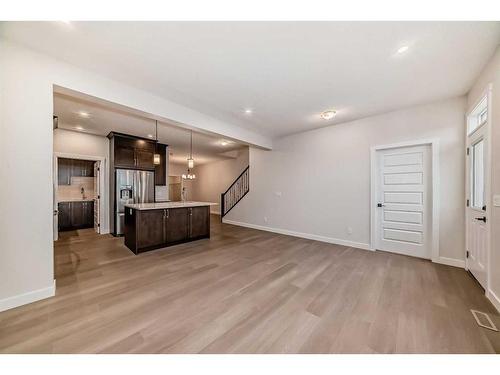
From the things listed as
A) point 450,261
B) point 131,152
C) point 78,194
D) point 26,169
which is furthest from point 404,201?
point 78,194

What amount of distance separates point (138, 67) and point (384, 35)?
284 centimetres

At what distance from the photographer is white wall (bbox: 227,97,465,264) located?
332 centimetres

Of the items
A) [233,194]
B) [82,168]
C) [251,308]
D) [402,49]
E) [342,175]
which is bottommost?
[251,308]

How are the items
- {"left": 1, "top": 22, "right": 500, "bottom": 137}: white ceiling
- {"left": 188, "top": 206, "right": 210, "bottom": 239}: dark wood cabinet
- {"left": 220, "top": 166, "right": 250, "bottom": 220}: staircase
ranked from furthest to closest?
{"left": 220, "top": 166, "right": 250, "bottom": 220}: staircase < {"left": 188, "top": 206, "right": 210, "bottom": 239}: dark wood cabinet < {"left": 1, "top": 22, "right": 500, "bottom": 137}: white ceiling

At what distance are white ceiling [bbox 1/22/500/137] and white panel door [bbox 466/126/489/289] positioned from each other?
94 cm

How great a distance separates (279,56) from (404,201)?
3659mm

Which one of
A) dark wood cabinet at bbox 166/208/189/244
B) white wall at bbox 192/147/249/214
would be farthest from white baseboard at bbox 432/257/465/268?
white wall at bbox 192/147/249/214

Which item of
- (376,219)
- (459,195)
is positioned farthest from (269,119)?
(459,195)

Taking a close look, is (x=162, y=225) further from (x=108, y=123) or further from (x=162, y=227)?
(x=108, y=123)

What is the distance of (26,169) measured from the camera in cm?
217

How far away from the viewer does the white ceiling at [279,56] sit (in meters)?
1.87

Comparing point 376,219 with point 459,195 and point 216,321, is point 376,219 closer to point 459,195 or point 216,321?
point 459,195

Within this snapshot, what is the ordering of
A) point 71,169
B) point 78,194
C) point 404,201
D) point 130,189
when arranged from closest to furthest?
1. point 404,201
2. point 130,189
3. point 71,169
4. point 78,194

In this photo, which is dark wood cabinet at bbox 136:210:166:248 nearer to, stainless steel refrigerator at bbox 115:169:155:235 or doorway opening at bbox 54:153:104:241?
stainless steel refrigerator at bbox 115:169:155:235
